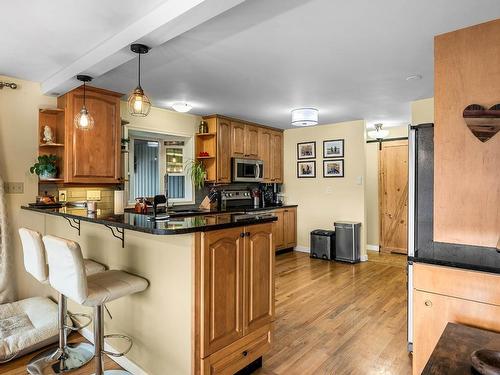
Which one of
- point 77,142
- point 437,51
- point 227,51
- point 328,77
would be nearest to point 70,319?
point 77,142

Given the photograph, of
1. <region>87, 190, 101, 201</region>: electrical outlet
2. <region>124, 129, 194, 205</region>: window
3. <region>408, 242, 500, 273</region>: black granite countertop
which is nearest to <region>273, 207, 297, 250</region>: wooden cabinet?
<region>124, 129, 194, 205</region>: window

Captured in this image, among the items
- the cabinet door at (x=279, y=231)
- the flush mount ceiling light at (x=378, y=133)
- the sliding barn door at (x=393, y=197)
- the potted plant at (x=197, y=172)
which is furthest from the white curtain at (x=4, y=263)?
the sliding barn door at (x=393, y=197)

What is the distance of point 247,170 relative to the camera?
17.8 feet

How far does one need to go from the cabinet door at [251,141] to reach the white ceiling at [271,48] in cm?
137

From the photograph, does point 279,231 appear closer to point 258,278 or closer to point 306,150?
point 306,150

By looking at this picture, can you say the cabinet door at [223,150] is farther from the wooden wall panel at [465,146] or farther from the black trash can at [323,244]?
the wooden wall panel at [465,146]

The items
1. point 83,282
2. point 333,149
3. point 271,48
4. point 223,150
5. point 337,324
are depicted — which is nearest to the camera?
point 83,282

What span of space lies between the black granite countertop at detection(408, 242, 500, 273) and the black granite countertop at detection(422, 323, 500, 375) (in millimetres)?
519

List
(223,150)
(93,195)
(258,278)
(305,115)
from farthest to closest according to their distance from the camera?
(223,150), (305,115), (93,195), (258,278)

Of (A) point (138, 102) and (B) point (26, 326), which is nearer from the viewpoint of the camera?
(A) point (138, 102)

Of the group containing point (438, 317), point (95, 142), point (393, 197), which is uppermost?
point (95, 142)

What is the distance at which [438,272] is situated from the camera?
1709 millimetres

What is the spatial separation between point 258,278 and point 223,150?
307cm

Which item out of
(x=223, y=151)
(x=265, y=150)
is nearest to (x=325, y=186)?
(x=265, y=150)
